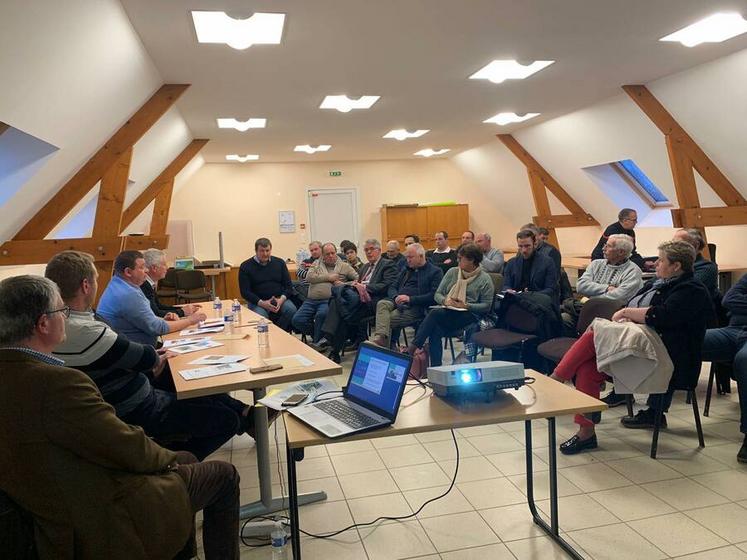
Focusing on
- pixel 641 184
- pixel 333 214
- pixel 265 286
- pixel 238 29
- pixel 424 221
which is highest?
pixel 238 29

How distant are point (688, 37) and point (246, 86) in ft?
12.2

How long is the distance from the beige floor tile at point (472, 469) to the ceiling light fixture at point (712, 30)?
11.3 ft

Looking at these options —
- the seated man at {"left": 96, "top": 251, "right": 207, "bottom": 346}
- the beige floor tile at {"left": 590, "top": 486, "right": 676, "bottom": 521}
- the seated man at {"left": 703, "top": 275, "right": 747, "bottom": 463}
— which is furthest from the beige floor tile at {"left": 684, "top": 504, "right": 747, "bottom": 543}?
the seated man at {"left": 96, "top": 251, "right": 207, "bottom": 346}

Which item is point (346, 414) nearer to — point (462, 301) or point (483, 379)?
point (483, 379)

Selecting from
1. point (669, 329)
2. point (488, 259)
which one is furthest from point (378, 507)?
point (488, 259)

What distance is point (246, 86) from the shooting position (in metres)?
5.26

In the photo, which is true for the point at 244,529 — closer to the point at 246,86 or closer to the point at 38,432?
the point at 38,432

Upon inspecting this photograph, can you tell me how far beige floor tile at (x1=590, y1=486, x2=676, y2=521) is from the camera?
2.67 m

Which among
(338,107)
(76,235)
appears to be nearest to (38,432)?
(338,107)

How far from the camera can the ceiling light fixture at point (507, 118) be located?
24.2 ft

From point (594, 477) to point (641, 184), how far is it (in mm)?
6531

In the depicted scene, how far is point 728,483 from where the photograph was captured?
2.92 meters

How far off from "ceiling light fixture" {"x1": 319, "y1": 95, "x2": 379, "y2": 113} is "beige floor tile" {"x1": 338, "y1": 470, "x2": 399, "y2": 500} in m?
3.99

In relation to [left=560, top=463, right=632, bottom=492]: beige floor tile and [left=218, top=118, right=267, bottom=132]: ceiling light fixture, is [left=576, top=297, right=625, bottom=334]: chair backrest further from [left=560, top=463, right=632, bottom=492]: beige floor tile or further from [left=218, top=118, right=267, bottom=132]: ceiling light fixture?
[left=218, top=118, right=267, bottom=132]: ceiling light fixture
